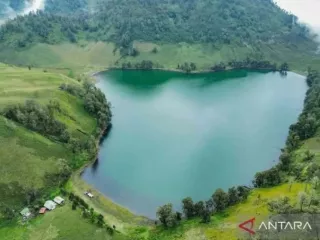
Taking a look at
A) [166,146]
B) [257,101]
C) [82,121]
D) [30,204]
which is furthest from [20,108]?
[257,101]

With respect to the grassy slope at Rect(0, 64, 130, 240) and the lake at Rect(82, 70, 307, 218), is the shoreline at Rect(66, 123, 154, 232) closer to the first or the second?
the lake at Rect(82, 70, 307, 218)

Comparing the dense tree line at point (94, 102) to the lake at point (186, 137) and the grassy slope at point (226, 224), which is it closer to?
the lake at point (186, 137)

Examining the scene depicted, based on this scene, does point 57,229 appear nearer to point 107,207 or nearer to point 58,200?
point 58,200

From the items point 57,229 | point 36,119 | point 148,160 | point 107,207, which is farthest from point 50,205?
point 148,160

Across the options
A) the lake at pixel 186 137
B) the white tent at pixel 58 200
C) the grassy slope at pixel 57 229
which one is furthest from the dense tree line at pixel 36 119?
the grassy slope at pixel 57 229

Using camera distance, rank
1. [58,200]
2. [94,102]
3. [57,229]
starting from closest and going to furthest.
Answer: [57,229] → [58,200] → [94,102]

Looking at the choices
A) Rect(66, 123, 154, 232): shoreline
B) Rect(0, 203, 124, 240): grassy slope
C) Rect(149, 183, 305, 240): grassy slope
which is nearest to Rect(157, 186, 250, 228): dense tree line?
Rect(149, 183, 305, 240): grassy slope

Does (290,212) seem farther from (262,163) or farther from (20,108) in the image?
(20,108)
